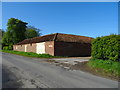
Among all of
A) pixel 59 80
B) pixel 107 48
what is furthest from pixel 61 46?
pixel 59 80

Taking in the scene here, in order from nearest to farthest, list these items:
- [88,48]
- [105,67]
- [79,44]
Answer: [105,67]
[79,44]
[88,48]

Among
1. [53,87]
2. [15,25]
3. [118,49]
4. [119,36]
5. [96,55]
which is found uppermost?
[15,25]

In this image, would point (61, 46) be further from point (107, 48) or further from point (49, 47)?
point (107, 48)

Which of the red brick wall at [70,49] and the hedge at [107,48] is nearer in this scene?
the hedge at [107,48]

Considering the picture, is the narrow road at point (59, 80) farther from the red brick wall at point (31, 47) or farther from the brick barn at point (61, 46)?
the red brick wall at point (31, 47)

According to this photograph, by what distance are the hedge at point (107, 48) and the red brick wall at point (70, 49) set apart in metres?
11.3

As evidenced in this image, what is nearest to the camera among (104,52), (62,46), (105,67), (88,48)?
(105,67)

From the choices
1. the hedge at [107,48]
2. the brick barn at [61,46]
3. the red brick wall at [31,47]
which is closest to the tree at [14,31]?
the red brick wall at [31,47]

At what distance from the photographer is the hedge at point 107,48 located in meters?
9.00

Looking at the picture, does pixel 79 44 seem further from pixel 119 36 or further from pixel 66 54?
pixel 119 36

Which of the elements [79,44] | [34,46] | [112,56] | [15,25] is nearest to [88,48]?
[79,44]

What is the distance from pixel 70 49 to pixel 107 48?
1422 cm

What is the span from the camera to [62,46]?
2308 cm

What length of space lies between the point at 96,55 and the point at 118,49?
2907 millimetres
